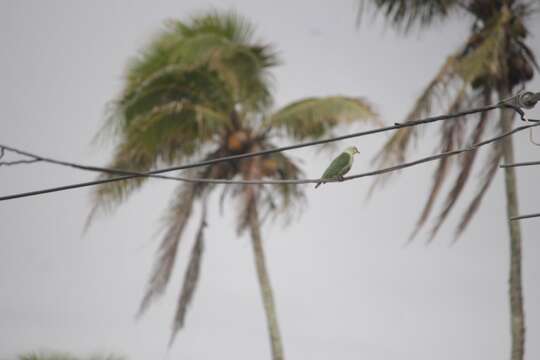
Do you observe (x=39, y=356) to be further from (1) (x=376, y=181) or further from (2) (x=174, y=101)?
(1) (x=376, y=181)

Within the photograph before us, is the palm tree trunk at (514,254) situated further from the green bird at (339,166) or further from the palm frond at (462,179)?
the green bird at (339,166)

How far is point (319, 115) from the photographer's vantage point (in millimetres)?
12266

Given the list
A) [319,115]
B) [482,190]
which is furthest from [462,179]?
[319,115]

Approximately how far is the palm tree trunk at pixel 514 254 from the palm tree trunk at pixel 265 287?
3578mm

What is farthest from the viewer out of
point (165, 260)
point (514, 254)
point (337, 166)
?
point (165, 260)

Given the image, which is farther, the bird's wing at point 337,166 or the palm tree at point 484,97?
the palm tree at point 484,97

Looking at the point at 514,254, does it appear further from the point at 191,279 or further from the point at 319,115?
the point at 191,279

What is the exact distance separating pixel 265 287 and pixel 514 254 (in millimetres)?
3880

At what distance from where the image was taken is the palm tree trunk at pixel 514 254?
9789mm

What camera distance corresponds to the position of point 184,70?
484 inches

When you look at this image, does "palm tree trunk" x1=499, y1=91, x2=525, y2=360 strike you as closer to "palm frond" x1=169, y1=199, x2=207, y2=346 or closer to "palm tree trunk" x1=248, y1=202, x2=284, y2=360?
"palm tree trunk" x1=248, y1=202, x2=284, y2=360

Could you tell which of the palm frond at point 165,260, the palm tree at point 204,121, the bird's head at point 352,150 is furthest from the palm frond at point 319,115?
the bird's head at point 352,150

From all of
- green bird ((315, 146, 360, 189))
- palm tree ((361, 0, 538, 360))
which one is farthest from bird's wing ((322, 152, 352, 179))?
palm tree ((361, 0, 538, 360))

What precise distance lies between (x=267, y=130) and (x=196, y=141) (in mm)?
1117
